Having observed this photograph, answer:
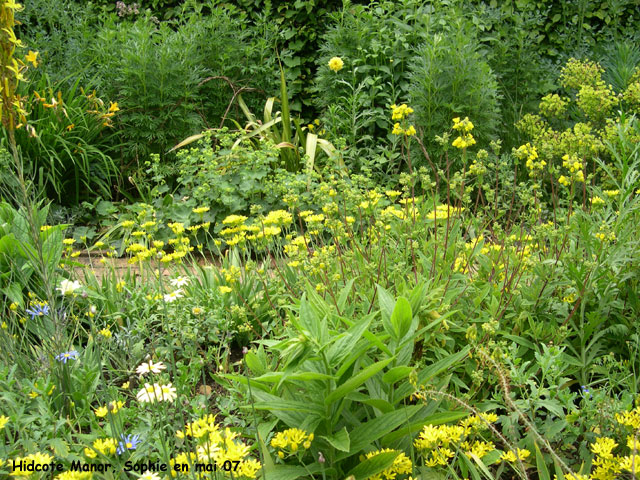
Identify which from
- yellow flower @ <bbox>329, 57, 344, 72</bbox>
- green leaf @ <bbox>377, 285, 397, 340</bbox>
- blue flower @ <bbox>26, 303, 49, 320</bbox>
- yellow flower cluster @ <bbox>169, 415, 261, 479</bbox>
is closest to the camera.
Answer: yellow flower cluster @ <bbox>169, 415, 261, 479</bbox>

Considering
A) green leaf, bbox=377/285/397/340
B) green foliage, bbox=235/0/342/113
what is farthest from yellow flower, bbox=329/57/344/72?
green leaf, bbox=377/285/397/340

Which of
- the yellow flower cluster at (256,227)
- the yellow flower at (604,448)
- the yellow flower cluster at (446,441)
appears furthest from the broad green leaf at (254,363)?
the yellow flower at (604,448)

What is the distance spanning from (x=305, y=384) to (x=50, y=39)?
555 centimetres

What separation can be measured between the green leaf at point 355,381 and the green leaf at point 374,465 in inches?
8.0

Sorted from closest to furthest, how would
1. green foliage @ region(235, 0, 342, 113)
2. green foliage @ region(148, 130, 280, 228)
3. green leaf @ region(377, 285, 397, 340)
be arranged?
green leaf @ region(377, 285, 397, 340), green foliage @ region(148, 130, 280, 228), green foliage @ region(235, 0, 342, 113)

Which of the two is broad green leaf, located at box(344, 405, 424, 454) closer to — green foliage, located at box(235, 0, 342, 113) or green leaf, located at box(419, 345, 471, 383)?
green leaf, located at box(419, 345, 471, 383)

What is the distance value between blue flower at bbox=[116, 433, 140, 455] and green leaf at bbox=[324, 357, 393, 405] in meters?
0.57

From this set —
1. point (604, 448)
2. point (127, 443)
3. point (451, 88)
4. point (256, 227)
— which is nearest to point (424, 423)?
point (604, 448)

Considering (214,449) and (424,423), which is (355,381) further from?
(214,449)

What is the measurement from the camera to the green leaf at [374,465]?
1723 mm

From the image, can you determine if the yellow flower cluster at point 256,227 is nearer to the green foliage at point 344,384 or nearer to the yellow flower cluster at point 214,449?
the green foliage at point 344,384

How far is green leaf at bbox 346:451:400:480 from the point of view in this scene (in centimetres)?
172

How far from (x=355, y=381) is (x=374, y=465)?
0.26 meters

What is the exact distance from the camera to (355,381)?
1.72 metres
